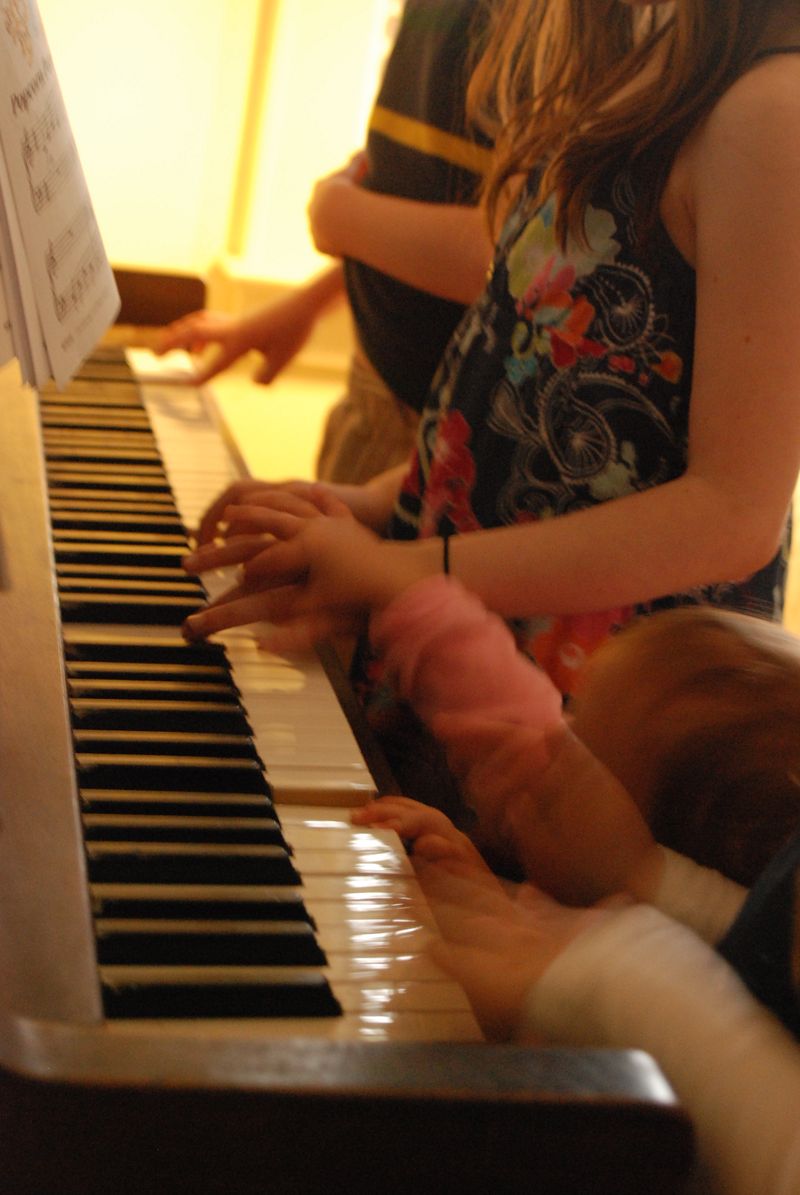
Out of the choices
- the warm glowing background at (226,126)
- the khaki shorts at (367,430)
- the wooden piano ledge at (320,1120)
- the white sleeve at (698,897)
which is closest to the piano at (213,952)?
the wooden piano ledge at (320,1120)

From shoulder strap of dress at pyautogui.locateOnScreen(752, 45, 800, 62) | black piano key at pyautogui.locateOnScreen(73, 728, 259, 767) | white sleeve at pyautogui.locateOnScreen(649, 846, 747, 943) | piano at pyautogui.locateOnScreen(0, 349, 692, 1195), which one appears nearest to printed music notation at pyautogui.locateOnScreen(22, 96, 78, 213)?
piano at pyautogui.locateOnScreen(0, 349, 692, 1195)

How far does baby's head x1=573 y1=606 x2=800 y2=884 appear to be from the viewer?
Answer: 791 mm

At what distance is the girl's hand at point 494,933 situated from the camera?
28.4 inches

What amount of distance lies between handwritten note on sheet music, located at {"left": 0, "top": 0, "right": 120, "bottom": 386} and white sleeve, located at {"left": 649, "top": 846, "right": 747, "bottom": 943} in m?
0.51

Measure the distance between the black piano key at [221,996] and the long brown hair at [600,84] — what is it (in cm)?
66

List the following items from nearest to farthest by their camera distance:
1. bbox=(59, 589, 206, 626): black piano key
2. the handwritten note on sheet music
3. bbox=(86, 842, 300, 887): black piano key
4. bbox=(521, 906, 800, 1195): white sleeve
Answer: bbox=(521, 906, 800, 1195): white sleeve < bbox=(86, 842, 300, 887): black piano key < the handwritten note on sheet music < bbox=(59, 589, 206, 626): black piano key

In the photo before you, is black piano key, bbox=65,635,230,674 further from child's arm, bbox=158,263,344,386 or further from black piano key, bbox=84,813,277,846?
child's arm, bbox=158,263,344,386

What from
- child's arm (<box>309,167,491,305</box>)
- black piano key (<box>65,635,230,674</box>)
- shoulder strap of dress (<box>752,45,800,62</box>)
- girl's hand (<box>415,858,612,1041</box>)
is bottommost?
girl's hand (<box>415,858,612,1041</box>)

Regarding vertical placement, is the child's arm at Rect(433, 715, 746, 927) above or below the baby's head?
below

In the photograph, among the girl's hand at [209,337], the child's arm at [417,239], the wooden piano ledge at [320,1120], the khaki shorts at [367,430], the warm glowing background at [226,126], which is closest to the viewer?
the wooden piano ledge at [320,1120]

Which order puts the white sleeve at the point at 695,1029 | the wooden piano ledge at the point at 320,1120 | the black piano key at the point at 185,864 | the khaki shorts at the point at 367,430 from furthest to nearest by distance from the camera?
the khaki shorts at the point at 367,430
the black piano key at the point at 185,864
the white sleeve at the point at 695,1029
the wooden piano ledge at the point at 320,1120

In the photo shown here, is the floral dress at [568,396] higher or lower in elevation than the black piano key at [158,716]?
higher

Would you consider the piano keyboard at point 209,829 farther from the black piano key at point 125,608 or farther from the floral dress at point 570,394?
the floral dress at point 570,394

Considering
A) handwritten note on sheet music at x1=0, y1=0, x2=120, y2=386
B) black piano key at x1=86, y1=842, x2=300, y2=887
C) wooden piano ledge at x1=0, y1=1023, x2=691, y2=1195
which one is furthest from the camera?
handwritten note on sheet music at x1=0, y1=0, x2=120, y2=386
